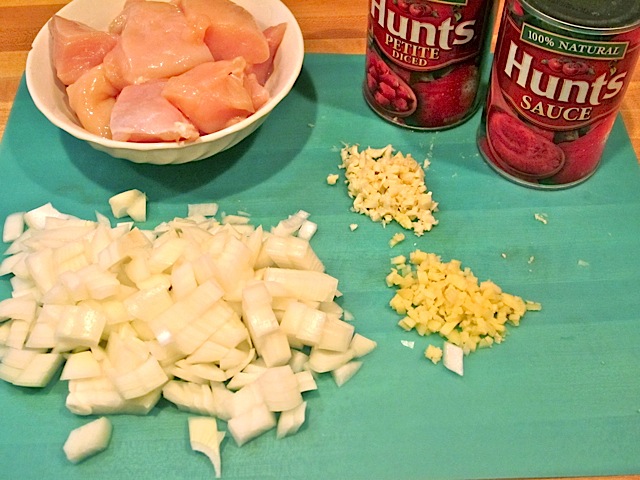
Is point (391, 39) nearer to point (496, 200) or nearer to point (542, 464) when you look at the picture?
point (496, 200)

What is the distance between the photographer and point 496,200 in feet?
4.48

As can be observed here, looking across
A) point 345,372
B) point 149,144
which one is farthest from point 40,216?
point 345,372

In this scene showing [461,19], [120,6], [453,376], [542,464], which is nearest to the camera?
[542,464]

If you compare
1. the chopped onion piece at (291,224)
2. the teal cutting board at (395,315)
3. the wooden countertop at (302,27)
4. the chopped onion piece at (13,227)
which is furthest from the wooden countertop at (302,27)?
the chopped onion piece at (291,224)

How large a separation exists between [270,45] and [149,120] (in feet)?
1.19

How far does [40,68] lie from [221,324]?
2.36 ft

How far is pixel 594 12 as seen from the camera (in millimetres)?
1076

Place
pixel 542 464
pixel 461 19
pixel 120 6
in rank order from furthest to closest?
pixel 120 6
pixel 461 19
pixel 542 464

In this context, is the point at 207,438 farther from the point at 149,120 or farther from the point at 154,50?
the point at 154,50

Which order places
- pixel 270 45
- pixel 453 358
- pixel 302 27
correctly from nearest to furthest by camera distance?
pixel 453 358, pixel 270 45, pixel 302 27

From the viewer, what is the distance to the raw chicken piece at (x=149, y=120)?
1.22m

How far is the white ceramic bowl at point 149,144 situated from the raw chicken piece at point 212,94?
31 mm

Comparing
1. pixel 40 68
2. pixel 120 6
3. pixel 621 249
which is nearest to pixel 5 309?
pixel 40 68

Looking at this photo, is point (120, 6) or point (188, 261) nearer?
point (188, 261)
